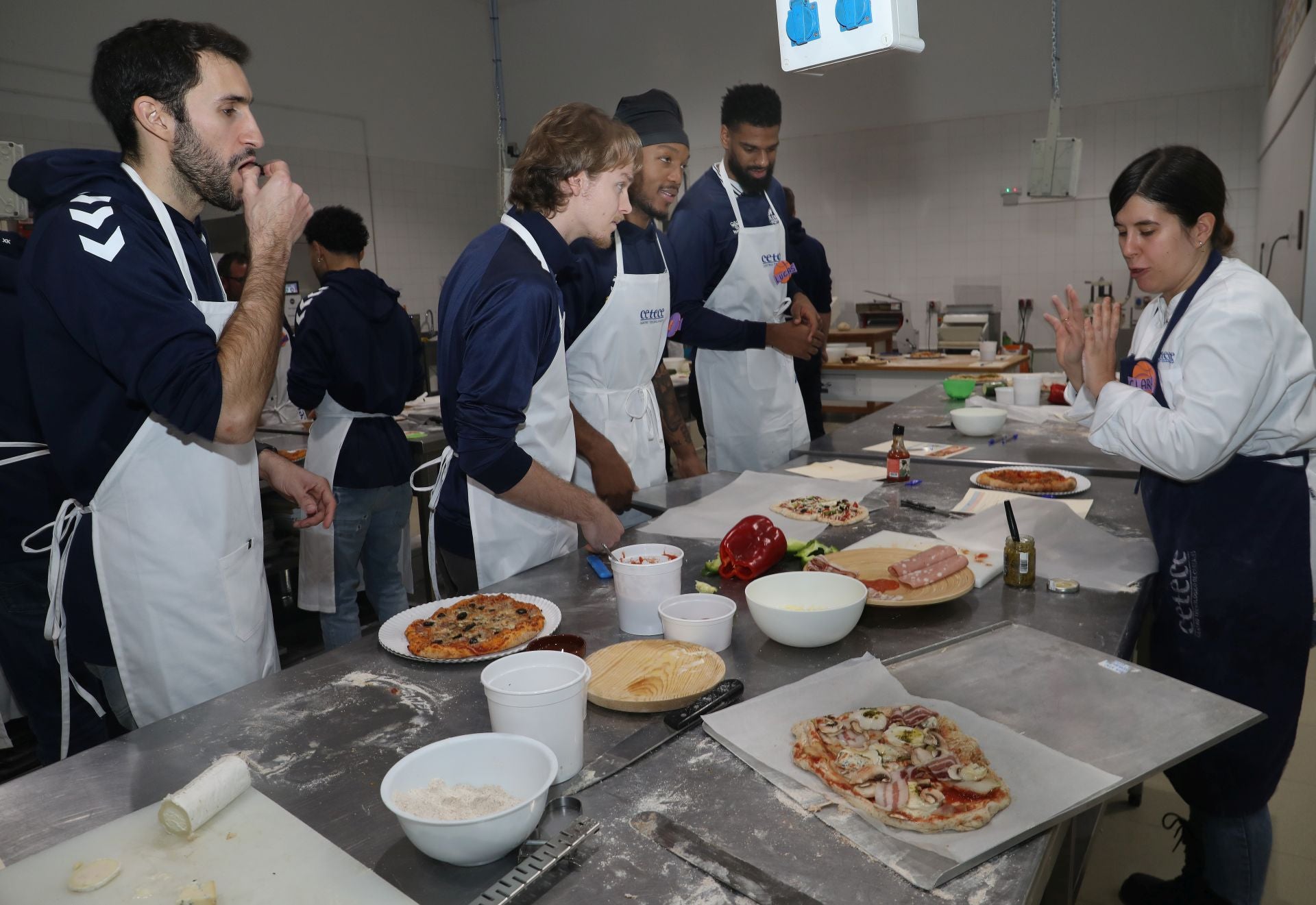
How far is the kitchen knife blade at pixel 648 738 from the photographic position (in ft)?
3.81

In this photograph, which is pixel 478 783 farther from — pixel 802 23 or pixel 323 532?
pixel 323 532

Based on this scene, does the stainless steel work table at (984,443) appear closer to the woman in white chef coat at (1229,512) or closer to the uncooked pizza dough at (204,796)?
the woman in white chef coat at (1229,512)

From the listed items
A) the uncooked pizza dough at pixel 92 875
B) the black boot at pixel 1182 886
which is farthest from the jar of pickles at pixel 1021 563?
the uncooked pizza dough at pixel 92 875

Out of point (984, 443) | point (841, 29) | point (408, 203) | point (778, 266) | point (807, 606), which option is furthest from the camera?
point (408, 203)

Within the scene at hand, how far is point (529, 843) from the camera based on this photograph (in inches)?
40.9

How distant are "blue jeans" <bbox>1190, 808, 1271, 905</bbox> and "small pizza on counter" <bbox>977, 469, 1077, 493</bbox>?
891 millimetres

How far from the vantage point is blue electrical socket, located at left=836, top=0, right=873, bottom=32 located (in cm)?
212

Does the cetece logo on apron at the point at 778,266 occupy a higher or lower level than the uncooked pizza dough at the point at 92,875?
higher

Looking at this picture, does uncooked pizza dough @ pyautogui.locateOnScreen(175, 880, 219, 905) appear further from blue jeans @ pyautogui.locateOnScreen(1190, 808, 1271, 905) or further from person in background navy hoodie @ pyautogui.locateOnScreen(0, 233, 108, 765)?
blue jeans @ pyautogui.locateOnScreen(1190, 808, 1271, 905)

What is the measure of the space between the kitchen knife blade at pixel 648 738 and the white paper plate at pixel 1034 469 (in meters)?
1.47

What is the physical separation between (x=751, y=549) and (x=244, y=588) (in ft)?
3.35

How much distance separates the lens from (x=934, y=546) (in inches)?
75.7

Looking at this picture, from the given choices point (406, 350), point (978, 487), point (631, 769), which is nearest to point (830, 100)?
point (406, 350)

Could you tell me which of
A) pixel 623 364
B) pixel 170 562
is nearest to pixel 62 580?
pixel 170 562
